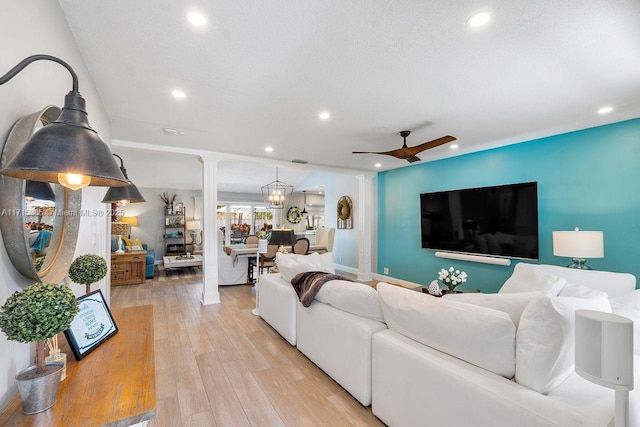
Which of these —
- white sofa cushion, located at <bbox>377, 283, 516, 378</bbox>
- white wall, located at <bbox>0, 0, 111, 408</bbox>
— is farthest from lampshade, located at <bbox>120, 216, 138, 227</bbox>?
white sofa cushion, located at <bbox>377, 283, 516, 378</bbox>

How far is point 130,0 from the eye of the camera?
60.3 inches

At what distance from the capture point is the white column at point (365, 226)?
652cm

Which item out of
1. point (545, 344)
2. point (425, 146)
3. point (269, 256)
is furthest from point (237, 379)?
point (269, 256)

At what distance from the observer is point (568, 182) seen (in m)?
3.69

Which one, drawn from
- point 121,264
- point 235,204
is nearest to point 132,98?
point 121,264

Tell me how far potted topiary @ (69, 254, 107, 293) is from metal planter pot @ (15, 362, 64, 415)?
0.68m

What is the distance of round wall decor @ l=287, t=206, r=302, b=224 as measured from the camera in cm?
1044

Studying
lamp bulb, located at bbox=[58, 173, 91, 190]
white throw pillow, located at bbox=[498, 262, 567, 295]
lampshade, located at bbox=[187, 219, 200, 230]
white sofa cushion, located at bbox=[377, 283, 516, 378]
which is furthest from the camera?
lampshade, located at bbox=[187, 219, 200, 230]

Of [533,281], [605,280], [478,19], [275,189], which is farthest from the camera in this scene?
[275,189]

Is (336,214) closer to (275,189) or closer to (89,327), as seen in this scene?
(275,189)

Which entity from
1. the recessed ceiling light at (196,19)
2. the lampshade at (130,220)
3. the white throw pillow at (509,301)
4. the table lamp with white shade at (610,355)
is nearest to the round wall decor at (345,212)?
the white throw pillow at (509,301)

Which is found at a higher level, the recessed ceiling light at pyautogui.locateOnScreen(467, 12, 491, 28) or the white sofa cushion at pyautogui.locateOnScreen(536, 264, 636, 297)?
the recessed ceiling light at pyautogui.locateOnScreen(467, 12, 491, 28)

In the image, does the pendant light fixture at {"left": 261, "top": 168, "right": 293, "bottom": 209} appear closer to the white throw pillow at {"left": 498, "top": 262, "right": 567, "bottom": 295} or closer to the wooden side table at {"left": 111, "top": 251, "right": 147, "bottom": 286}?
the wooden side table at {"left": 111, "top": 251, "right": 147, "bottom": 286}

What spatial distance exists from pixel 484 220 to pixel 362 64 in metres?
3.39
